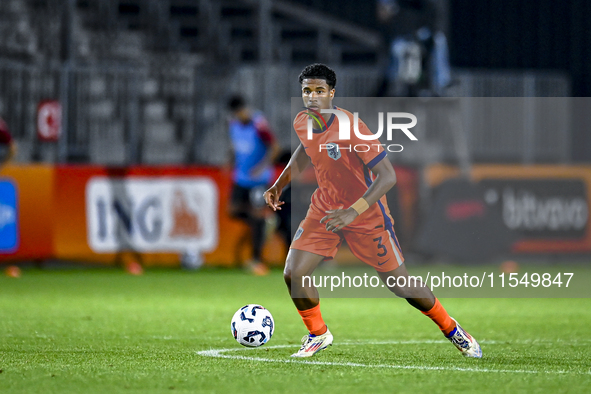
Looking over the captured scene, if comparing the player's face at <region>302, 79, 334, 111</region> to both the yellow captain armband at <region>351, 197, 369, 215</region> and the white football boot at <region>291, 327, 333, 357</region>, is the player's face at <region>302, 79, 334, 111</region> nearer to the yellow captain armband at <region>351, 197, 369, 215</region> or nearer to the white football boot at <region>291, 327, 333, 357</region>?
the yellow captain armband at <region>351, 197, 369, 215</region>

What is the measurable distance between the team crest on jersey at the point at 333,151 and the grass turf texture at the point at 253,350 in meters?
1.28

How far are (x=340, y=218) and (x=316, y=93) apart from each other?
2.85 ft

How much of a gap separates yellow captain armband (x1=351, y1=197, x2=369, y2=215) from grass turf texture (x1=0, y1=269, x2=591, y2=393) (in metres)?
0.93

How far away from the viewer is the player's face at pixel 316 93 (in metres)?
6.71

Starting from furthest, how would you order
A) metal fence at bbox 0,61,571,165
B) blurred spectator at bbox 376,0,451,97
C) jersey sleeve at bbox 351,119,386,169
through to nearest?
metal fence at bbox 0,61,571,165 → blurred spectator at bbox 376,0,451,97 → jersey sleeve at bbox 351,119,386,169

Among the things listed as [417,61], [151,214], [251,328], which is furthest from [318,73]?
[417,61]

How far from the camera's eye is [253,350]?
7.16 m

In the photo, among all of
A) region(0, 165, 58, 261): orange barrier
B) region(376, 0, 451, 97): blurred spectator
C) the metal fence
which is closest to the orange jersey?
region(0, 165, 58, 261): orange barrier

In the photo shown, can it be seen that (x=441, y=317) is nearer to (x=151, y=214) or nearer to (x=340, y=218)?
(x=340, y=218)

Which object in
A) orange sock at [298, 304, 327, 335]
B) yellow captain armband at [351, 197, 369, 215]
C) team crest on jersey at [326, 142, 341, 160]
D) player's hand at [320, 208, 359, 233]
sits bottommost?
orange sock at [298, 304, 327, 335]

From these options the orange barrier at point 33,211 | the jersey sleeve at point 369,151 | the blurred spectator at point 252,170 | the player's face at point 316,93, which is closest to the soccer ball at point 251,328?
the jersey sleeve at point 369,151

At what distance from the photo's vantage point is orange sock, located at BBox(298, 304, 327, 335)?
684cm

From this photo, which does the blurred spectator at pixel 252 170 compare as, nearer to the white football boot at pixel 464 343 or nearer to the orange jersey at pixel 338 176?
the orange jersey at pixel 338 176

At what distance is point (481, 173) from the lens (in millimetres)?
15883
